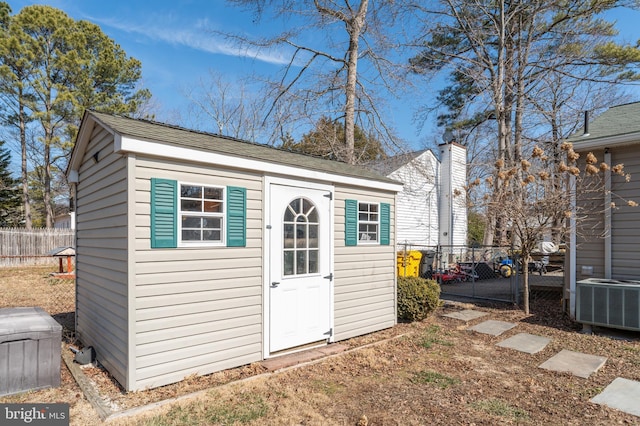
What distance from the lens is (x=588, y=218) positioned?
22.3 ft

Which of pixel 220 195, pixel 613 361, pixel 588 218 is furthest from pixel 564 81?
pixel 220 195

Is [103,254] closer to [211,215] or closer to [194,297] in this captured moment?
[194,297]

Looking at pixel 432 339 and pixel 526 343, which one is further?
pixel 432 339

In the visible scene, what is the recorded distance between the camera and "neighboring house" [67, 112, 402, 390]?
3795mm

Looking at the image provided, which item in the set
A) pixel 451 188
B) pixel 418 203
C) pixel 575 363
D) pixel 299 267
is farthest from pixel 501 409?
pixel 451 188

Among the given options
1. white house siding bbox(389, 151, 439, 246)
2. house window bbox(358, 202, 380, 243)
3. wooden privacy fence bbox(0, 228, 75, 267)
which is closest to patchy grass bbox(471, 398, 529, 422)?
house window bbox(358, 202, 380, 243)

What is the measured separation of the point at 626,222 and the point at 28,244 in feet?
70.2

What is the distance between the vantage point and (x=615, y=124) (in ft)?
23.2

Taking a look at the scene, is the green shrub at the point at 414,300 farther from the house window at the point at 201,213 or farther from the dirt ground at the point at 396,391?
the house window at the point at 201,213

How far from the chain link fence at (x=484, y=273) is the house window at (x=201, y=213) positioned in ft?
22.2

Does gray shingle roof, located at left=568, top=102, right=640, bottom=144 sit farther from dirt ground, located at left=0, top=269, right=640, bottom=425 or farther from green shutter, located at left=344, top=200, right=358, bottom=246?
green shutter, located at left=344, top=200, right=358, bottom=246

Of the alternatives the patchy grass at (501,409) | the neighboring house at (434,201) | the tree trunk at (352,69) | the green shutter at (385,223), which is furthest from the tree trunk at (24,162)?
the patchy grass at (501,409)

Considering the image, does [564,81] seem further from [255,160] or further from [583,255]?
[255,160]

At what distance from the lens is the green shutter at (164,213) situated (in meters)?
3.83
